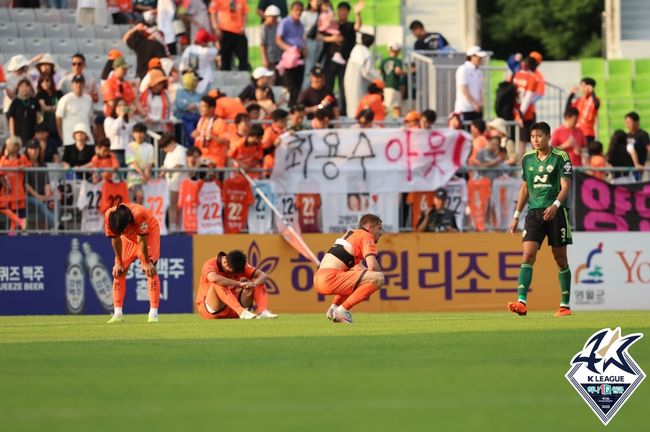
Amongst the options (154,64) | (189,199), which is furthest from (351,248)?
(154,64)

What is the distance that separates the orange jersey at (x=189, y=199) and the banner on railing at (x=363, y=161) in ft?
4.07

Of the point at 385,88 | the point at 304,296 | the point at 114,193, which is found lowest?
the point at 304,296

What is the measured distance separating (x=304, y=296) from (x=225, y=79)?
672 cm

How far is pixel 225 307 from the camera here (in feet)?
68.8

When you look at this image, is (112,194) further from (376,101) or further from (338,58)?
(338,58)

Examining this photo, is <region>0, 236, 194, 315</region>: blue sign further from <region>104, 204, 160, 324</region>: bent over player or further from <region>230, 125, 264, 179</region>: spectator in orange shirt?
<region>104, 204, 160, 324</region>: bent over player

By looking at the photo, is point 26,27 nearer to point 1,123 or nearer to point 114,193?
point 1,123

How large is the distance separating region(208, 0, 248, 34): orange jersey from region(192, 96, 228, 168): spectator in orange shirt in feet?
14.4

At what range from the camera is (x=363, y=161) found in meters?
25.5

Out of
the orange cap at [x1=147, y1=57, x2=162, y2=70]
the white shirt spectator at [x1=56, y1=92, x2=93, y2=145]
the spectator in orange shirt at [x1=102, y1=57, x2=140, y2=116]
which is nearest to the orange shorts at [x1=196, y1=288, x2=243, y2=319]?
the white shirt spectator at [x1=56, y1=92, x2=93, y2=145]

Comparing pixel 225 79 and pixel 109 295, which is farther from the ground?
pixel 225 79

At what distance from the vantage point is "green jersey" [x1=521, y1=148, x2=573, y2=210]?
1934cm

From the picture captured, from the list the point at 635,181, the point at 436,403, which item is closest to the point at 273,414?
the point at 436,403

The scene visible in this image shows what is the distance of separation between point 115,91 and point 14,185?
2.92 metres
